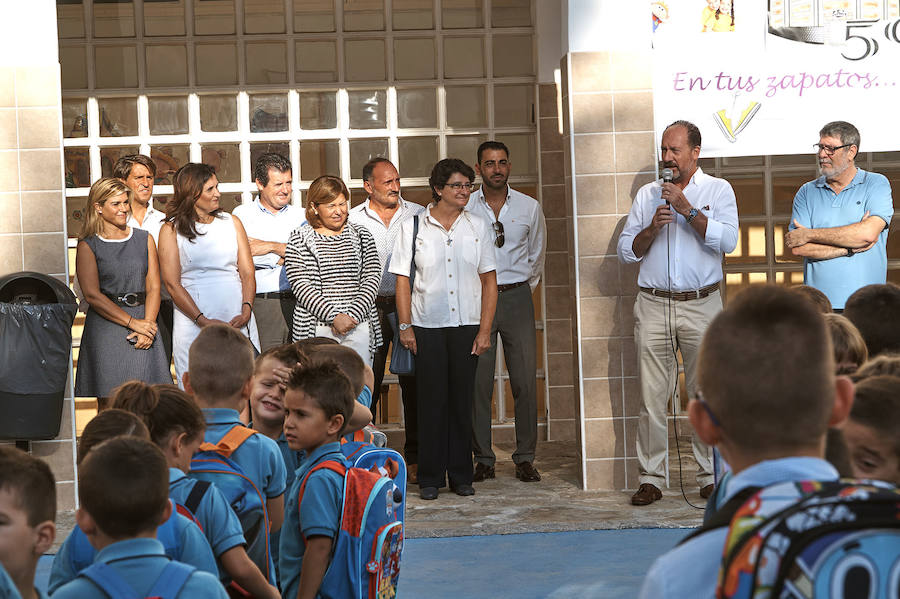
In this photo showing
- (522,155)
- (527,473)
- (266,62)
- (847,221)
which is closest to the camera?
(847,221)

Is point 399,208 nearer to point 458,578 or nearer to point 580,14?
point 580,14

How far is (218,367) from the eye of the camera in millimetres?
2689

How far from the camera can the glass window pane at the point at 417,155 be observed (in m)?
7.18

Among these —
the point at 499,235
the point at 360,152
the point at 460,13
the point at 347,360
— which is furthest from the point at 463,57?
the point at 347,360

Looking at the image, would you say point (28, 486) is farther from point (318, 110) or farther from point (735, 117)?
point (318, 110)

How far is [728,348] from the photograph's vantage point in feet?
4.21

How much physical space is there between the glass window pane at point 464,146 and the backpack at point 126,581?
5.59 metres

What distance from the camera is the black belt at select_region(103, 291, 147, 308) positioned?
5.45 meters

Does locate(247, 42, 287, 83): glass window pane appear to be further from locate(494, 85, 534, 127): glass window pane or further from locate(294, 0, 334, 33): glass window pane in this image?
locate(494, 85, 534, 127): glass window pane

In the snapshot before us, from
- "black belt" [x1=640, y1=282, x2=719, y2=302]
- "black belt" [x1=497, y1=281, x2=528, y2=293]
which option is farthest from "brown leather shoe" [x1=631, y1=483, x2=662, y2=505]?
A: "black belt" [x1=497, y1=281, x2=528, y2=293]

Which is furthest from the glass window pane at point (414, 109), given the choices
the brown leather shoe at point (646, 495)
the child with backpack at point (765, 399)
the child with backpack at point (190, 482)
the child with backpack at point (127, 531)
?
the child with backpack at point (765, 399)

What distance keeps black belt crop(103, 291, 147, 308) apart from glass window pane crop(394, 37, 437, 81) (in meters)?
2.44

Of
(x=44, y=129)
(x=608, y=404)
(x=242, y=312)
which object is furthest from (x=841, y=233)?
(x=44, y=129)

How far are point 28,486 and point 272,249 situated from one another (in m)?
4.18
